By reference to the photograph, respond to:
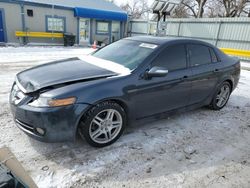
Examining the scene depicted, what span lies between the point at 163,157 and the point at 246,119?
2507 mm

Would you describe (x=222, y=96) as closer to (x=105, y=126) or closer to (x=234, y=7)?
(x=105, y=126)

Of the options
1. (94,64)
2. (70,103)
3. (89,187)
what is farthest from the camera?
(94,64)

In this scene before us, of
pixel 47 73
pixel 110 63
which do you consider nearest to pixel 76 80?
pixel 47 73

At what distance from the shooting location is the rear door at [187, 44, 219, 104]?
3.97 m

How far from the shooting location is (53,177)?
8.07 ft

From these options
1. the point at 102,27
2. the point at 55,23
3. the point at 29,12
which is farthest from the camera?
the point at 102,27

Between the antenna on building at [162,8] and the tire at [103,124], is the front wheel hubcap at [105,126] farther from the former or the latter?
the antenna on building at [162,8]

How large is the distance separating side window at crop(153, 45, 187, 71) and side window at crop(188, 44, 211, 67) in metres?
0.20

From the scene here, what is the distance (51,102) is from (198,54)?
2922 millimetres

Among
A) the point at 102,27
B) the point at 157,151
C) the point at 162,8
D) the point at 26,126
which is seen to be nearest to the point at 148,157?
the point at 157,151

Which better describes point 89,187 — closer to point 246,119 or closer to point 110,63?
point 110,63

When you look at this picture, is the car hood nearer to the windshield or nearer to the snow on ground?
the windshield

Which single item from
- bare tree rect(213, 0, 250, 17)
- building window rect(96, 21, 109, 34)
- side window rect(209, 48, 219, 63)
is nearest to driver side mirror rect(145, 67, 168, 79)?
side window rect(209, 48, 219, 63)

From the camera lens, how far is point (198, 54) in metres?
4.14
